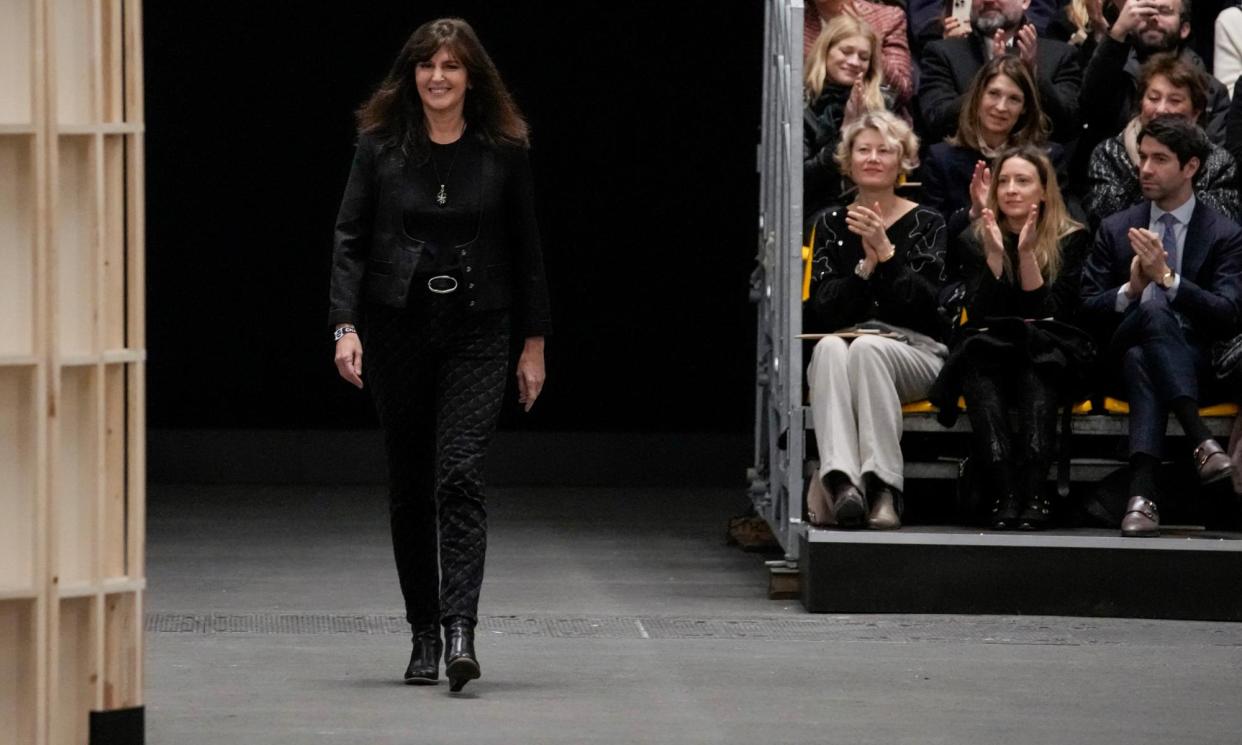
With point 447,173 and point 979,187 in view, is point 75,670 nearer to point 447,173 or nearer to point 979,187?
point 447,173

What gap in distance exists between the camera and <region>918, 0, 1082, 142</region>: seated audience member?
360 inches

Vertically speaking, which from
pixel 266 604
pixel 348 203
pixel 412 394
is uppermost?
pixel 348 203

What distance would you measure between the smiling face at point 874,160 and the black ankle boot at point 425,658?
270 centimetres

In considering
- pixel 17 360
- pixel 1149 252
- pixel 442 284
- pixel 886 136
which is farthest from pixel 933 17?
pixel 17 360

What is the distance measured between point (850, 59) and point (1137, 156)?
109 centimetres

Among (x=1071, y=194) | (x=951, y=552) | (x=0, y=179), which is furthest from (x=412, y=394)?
(x=1071, y=194)

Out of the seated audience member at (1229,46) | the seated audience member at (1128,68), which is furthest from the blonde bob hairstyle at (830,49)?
the seated audience member at (1229,46)

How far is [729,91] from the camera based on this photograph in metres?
11.4

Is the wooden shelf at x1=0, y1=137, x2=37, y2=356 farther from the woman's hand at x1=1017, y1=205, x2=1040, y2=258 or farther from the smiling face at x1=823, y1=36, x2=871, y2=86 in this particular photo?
the smiling face at x1=823, y1=36, x2=871, y2=86

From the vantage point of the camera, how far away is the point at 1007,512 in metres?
8.01

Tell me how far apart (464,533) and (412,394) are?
1.30ft

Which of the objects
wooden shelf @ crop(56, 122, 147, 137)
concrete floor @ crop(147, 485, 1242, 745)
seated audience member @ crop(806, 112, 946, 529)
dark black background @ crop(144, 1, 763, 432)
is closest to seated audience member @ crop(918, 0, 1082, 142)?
seated audience member @ crop(806, 112, 946, 529)

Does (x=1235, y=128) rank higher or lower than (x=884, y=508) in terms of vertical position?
higher

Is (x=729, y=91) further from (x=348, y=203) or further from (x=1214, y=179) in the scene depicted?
(x=348, y=203)
